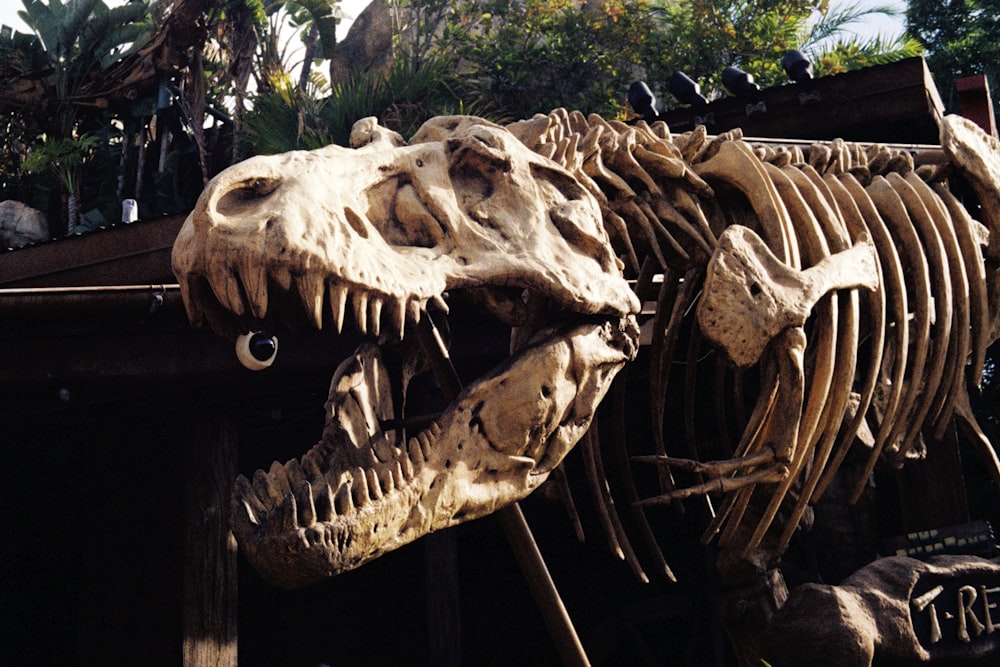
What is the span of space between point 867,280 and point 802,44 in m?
15.5

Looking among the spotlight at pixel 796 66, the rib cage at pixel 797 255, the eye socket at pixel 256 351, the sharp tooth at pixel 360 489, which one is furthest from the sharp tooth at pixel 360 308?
the spotlight at pixel 796 66

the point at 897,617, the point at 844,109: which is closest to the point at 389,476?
the point at 897,617

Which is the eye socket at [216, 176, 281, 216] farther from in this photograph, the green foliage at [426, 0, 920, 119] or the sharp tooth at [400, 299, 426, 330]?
the green foliage at [426, 0, 920, 119]

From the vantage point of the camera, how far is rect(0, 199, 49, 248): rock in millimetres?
18172

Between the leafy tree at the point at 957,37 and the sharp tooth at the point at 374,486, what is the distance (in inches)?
695

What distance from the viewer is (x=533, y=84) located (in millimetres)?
18828

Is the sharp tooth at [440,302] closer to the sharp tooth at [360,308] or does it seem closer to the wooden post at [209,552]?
the sharp tooth at [360,308]

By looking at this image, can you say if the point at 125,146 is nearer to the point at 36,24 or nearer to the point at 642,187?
the point at 36,24

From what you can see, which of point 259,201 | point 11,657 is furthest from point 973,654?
point 11,657

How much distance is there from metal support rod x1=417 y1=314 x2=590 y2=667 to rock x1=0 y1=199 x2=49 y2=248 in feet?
55.2

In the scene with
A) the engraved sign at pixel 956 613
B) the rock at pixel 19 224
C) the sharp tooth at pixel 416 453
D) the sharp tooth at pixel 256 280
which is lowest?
the engraved sign at pixel 956 613

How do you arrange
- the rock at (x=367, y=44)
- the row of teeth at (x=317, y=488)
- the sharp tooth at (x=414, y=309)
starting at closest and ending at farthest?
the row of teeth at (x=317, y=488)
the sharp tooth at (x=414, y=309)
the rock at (x=367, y=44)

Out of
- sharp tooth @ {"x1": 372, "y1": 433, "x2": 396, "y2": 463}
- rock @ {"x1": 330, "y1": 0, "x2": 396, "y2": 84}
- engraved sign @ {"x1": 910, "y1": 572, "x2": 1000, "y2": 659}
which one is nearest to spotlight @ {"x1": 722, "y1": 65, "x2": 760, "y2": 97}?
engraved sign @ {"x1": 910, "y1": 572, "x2": 1000, "y2": 659}

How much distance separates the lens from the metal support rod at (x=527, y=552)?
3.09 metres
